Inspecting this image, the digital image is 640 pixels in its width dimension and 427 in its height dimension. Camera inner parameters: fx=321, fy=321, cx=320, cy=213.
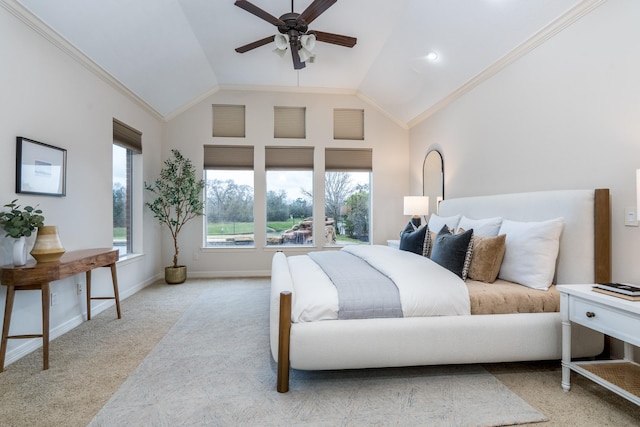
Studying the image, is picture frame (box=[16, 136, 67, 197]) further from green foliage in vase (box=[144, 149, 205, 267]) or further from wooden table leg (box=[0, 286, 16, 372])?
green foliage in vase (box=[144, 149, 205, 267])

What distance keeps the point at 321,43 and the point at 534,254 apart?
334 centimetres

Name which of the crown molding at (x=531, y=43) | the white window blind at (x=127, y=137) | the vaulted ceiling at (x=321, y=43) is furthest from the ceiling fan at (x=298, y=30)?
the white window blind at (x=127, y=137)

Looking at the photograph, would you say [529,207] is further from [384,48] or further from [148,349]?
[148,349]

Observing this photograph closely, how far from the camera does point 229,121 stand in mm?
5480

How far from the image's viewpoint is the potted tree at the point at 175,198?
4.87 m

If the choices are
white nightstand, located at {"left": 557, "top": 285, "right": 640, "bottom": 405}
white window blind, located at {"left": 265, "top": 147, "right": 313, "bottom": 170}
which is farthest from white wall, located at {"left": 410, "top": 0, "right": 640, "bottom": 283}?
white window blind, located at {"left": 265, "top": 147, "right": 313, "bottom": 170}

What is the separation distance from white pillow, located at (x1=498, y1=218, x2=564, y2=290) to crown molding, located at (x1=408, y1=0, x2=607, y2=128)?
155 cm

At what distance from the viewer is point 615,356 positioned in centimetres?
229

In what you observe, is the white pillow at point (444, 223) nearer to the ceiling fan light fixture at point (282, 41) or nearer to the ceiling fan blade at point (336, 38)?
the ceiling fan blade at point (336, 38)

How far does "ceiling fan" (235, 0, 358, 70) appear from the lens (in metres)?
2.65

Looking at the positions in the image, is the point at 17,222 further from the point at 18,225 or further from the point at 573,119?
the point at 573,119

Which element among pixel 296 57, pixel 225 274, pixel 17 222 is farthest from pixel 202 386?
pixel 225 274

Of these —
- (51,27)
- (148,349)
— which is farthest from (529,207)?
(51,27)

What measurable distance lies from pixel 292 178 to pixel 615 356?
4568 millimetres
